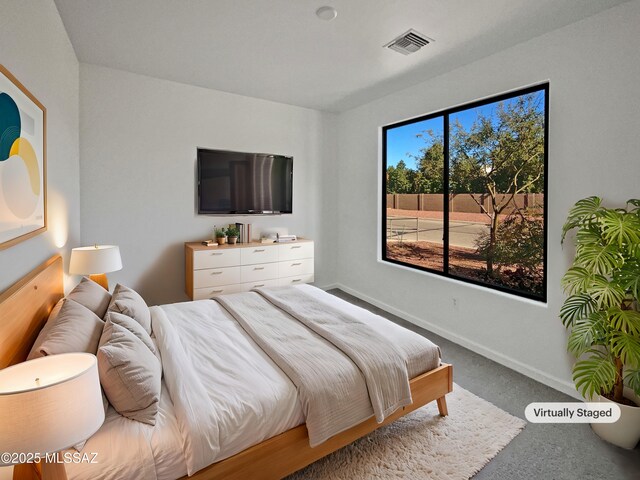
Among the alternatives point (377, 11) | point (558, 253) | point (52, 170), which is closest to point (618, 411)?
point (558, 253)

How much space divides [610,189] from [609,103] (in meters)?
0.57

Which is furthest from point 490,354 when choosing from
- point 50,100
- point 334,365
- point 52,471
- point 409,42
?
point 50,100

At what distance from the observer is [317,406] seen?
1.60 metres

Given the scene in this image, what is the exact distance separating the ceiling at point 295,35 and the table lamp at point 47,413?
237 centimetres

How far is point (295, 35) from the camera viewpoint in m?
2.65

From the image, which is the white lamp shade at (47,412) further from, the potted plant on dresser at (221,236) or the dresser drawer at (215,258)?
the potted plant on dresser at (221,236)

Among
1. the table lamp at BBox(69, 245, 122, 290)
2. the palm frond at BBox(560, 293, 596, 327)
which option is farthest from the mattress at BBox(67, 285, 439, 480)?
the palm frond at BBox(560, 293, 596, 327)

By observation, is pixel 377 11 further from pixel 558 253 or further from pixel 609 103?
pixel 558 253

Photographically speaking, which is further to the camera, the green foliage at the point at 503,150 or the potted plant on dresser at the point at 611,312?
the green foliage at the point at 503,150

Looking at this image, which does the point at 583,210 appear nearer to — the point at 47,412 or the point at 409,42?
the point at 409,42

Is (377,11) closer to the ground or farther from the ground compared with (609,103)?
farther from the ground

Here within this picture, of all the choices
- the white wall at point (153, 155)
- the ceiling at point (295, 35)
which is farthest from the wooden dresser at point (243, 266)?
the ceiling at point (295, 35)

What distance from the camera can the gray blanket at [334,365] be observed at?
162 cm

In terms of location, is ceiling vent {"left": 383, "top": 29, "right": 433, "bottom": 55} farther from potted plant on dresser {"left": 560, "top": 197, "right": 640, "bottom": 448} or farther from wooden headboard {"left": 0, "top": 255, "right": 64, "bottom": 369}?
wooden headboard {"left": 0, "top": 255, "right": 64, "bottom": 369}
